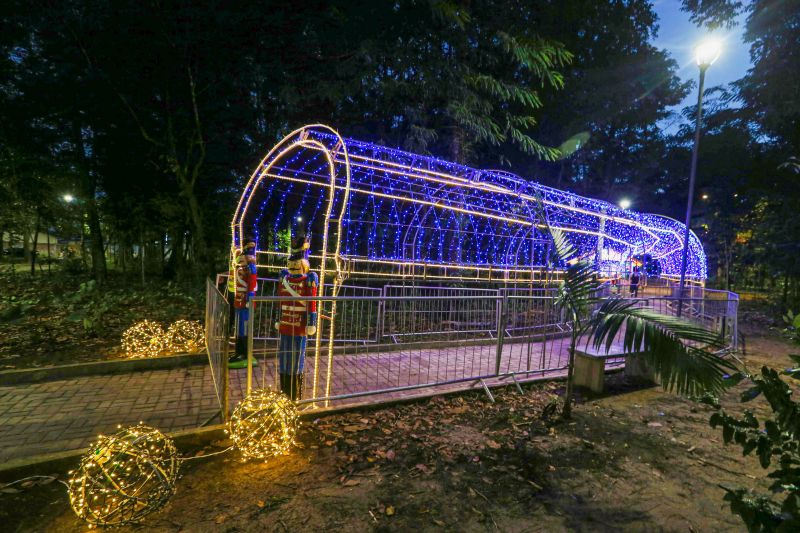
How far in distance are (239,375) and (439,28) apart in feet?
35.1

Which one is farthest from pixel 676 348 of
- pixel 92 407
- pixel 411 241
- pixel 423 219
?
pixel 411 241

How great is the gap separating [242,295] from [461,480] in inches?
168

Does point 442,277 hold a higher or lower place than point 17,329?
higher

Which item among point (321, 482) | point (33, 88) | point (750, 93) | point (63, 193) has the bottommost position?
point (321, 482)

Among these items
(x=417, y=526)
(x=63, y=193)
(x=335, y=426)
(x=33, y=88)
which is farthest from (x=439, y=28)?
(x=63, y=193)

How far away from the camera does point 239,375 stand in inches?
217

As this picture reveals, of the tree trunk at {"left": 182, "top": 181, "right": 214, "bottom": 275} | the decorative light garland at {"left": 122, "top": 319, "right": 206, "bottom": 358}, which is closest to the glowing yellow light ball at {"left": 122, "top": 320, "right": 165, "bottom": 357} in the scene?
the decorative light garland at {"left": 122, "top": 319, "right": 206, "bottom": 358}

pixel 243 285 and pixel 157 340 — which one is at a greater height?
pixel 243 285

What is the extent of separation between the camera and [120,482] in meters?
2.66

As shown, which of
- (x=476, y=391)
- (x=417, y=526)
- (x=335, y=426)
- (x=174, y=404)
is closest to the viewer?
(x=417, y=526)

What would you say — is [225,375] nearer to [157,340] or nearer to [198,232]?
[157,340]

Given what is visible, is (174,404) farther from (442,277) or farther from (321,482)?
(442,277)

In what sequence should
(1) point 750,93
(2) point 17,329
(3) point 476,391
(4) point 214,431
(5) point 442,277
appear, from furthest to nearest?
(1) point 750,93 < (5) point 442,277 < (2) point 17,329 < (3) point 476,391 < (4) point 214,431

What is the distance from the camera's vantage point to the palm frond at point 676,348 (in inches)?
116
